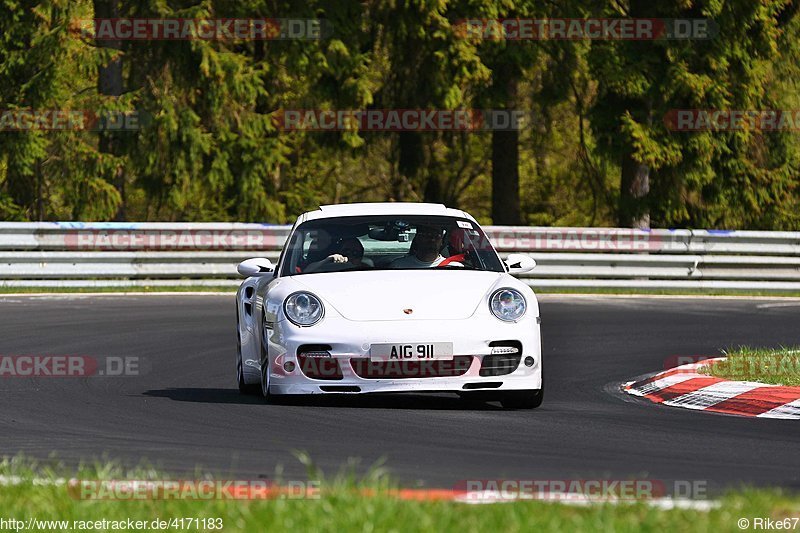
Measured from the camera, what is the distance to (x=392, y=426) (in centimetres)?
844

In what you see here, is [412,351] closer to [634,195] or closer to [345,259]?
[345,259]

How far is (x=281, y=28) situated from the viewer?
2797cm

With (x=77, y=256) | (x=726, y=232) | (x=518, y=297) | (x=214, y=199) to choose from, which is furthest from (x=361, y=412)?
(x=214, y=199)

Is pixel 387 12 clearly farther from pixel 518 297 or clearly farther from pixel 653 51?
pixel 518 297

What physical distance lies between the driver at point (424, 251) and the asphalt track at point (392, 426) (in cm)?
91

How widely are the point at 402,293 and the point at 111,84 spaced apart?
61.0ft

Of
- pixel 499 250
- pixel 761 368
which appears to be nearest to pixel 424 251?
pixel 761 368

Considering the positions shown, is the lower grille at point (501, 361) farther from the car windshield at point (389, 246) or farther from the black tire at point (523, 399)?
the car windshield at point (389, 246)

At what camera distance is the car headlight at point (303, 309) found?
30.9 ft

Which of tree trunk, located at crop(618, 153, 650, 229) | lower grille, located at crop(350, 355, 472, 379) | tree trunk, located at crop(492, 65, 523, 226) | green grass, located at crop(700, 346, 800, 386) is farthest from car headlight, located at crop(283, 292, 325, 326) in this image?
tree trunk, located at crop(492, 65, 523, 226)

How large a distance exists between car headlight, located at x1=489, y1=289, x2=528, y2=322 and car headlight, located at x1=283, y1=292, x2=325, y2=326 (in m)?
1.06

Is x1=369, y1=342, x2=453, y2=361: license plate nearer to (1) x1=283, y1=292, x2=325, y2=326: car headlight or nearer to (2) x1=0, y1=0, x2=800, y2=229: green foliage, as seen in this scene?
(1) x1=283, y1=292, x2=325, y2=326: car headlight

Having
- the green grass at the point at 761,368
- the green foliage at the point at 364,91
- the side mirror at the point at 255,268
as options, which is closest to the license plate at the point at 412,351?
the side mirror at the point at 255,268

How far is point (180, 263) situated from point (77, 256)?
1.46m
